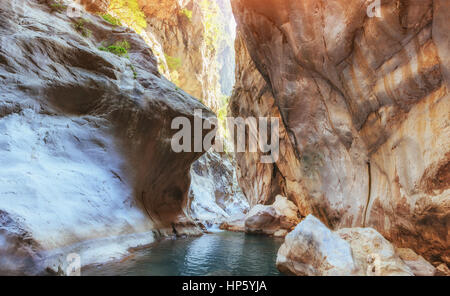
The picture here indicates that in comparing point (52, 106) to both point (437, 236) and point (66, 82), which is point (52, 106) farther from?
point (437, 236)

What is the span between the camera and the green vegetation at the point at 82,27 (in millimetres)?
9799

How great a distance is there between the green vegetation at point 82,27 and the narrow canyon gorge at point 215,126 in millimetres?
48

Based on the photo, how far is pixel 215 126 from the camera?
1233cm

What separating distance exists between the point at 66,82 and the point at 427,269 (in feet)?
36.8

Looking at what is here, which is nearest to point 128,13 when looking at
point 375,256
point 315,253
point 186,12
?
point 186,12

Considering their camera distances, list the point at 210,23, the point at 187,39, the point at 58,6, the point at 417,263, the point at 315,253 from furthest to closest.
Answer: the point at 210,23 < the point at 187,39 < the point at 58,6 < the point at 417,263 < the point at 315,253

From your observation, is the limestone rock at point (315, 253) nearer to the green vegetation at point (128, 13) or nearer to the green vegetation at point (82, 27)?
the green vegetation at point (82, 27)

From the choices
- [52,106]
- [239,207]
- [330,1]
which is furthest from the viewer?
[239,207]

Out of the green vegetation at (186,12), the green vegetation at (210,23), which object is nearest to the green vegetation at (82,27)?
the green vegetation at (186,12)

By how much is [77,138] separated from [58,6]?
225 inches

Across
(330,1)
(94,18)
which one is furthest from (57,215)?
(330,1)

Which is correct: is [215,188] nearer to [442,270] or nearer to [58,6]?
[58,6]

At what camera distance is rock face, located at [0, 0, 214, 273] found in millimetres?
5059
